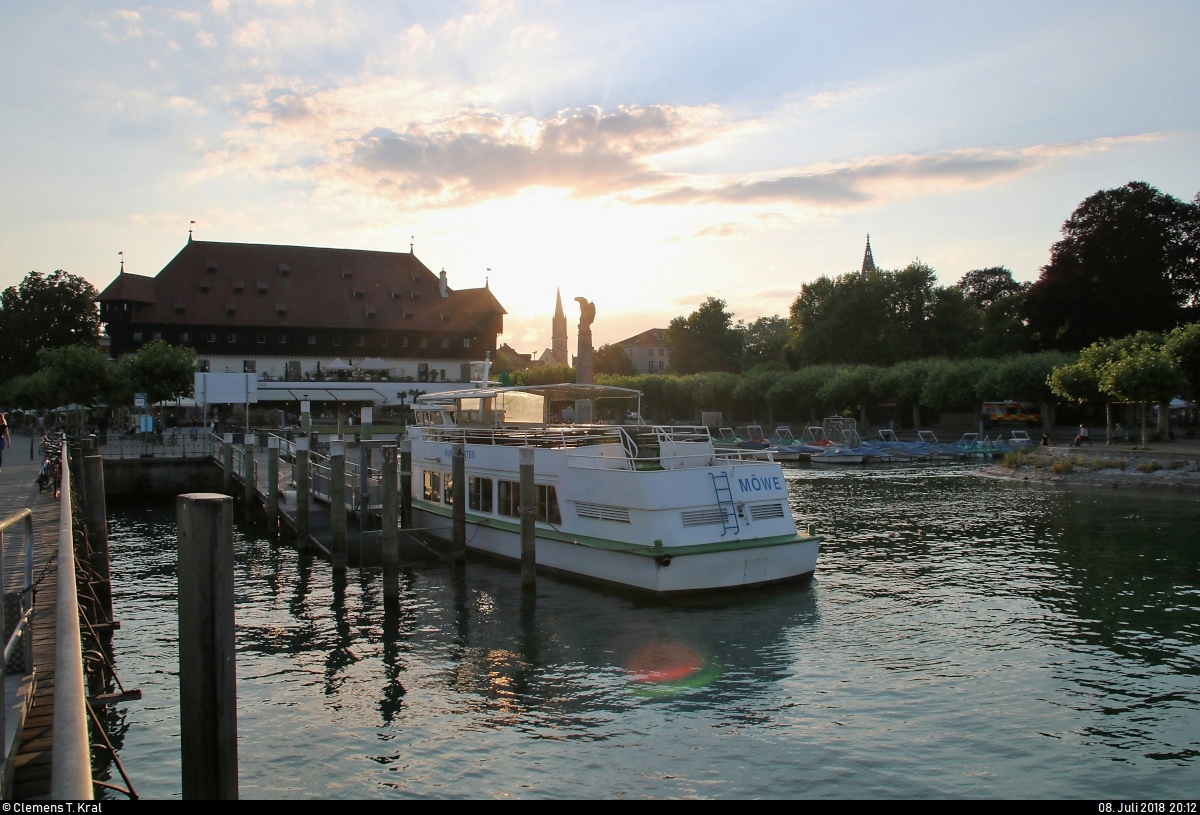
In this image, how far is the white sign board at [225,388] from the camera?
1706 inches

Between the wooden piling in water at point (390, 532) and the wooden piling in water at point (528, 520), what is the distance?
102 inches

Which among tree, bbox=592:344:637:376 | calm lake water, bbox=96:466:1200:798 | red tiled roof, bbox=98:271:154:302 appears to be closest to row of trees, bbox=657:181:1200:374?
tree, bbox=592:344:637:376

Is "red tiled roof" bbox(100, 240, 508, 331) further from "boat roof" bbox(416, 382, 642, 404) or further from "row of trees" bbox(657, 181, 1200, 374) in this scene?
"boat roof" bbox(416, 382, 642, 404)

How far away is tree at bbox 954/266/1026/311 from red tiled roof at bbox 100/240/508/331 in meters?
50.3

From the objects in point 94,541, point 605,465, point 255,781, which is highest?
point 605,465

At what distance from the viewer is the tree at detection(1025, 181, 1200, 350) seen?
64062 millimetres

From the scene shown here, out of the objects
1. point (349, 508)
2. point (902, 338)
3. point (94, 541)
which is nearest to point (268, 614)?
point (94, 541)

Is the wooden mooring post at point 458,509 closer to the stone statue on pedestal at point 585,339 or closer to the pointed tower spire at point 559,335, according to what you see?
the stone statue on pedestal at point 585,339

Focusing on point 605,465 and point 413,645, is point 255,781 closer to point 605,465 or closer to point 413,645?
point 413,645

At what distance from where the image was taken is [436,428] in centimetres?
2556

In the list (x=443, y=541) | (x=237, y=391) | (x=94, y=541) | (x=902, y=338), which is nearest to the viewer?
(x=94, y=541)

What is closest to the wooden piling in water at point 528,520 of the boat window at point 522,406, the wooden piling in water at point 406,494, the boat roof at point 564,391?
the boat roof at point 564,391

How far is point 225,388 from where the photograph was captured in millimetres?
46438

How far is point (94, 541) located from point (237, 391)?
98.8 ft
